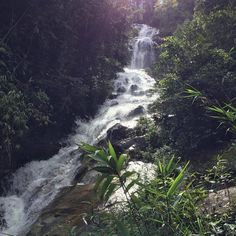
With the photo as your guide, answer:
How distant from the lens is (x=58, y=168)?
1220cm

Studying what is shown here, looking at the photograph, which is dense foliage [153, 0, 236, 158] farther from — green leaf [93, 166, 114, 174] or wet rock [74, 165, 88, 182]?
green leaf [93, 166, 114, 174]

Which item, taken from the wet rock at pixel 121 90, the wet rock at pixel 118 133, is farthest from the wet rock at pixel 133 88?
the wet rock at pixel 118 133

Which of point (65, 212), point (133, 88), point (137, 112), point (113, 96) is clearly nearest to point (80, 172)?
point (65, 212)

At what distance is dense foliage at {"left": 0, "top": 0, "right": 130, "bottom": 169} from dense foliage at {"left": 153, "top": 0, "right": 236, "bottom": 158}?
390 centimetres

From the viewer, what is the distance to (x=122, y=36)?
19.8 m

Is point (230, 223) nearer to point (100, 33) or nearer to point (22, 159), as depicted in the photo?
point (22, 159)

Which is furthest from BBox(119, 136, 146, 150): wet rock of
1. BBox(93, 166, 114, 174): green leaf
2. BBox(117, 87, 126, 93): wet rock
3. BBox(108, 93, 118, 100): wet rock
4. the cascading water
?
BBox(93, 166, 114, 174): green leaf

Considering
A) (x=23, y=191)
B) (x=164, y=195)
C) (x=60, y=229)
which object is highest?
(x=164, y=195)

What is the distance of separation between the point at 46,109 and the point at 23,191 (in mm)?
3795

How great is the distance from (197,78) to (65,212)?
5.23 metres

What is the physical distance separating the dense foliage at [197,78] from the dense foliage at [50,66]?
3.90m

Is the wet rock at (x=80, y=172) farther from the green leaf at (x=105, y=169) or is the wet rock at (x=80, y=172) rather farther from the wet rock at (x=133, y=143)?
the green leaf at (x=105, y=169)

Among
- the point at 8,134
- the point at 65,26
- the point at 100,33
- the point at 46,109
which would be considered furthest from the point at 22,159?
the point at 100,33

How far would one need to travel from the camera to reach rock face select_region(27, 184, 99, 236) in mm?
7035
